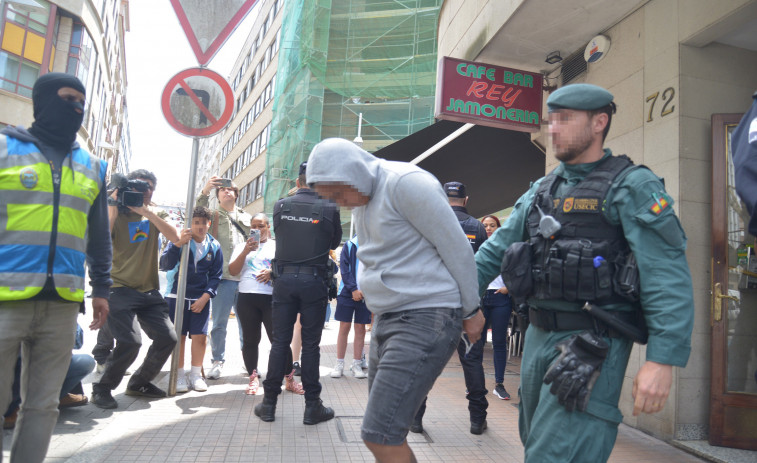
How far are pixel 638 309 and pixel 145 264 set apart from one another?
13.3 feet

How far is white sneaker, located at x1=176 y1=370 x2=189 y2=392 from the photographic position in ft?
16.6

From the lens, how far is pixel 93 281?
9.43ft

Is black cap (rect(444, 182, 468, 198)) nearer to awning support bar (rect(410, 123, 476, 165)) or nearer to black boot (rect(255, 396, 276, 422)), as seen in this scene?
black boot (rect(255, 396, 276, 422))

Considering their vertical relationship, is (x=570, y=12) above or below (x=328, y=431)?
above

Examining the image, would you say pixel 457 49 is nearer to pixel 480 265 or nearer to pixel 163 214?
pixel 163 214

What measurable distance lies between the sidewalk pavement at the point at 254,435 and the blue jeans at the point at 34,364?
3.19 feet

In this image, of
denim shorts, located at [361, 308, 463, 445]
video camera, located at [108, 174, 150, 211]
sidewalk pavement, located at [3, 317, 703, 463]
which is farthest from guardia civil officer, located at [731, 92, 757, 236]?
video camera, located at [108, 174, 150, 211]

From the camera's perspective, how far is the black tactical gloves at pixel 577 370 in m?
1.84

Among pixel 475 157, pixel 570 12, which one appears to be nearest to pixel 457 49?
pixel 475 157

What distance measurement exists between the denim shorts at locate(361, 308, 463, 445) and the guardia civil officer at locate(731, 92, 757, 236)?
114 cm

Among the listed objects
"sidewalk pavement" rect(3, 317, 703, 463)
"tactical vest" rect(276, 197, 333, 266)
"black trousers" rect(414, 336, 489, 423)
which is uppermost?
"tactical vest" rect(276, 197, 333, 266)

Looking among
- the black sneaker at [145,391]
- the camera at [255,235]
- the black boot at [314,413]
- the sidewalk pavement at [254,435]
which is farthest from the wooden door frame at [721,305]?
the black sneaker at [145,391]

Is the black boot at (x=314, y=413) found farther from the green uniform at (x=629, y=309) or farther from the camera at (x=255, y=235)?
the green uniform at (x=629, y=309)

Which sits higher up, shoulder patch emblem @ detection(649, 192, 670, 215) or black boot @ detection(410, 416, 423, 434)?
shoulder patch emblem @ detection(649, 192, 670, 215)
